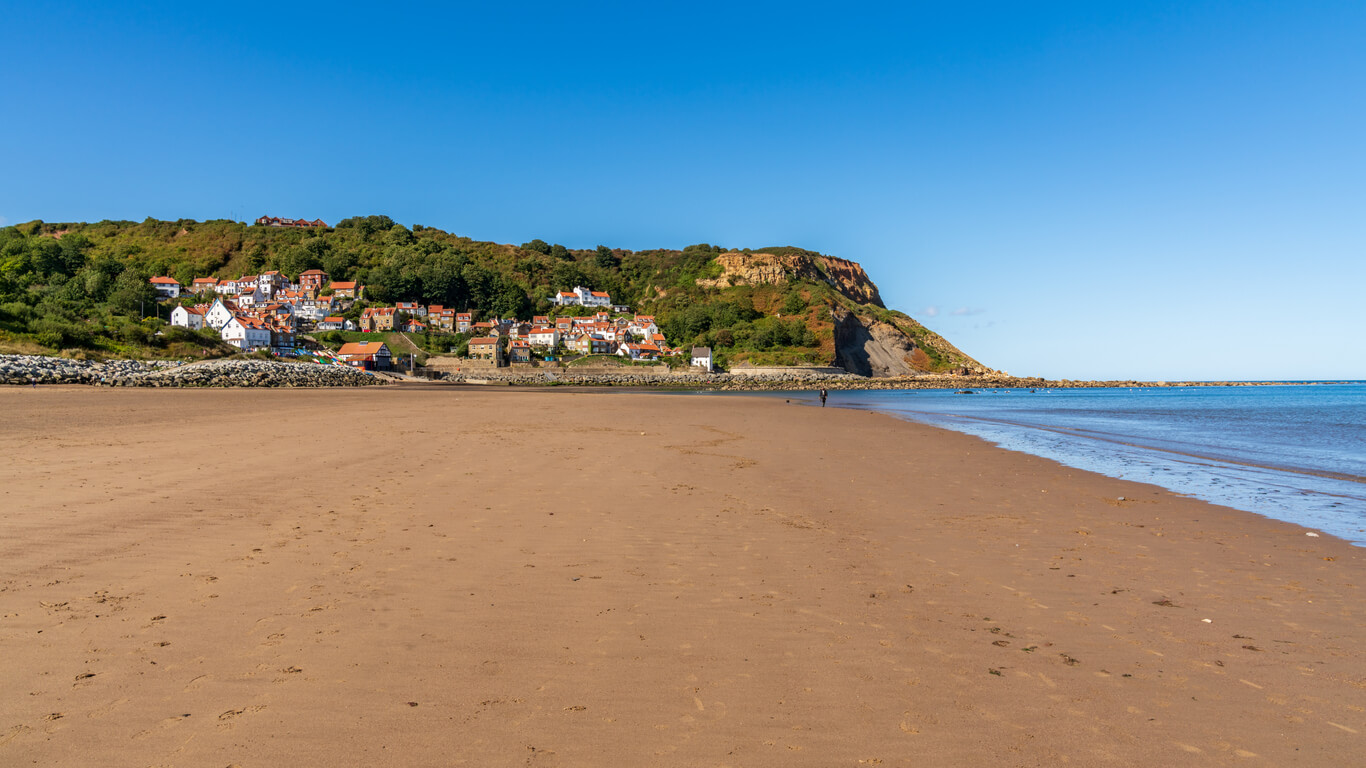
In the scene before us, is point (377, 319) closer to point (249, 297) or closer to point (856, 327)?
point (249, 297)


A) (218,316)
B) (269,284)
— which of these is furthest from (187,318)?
(269,284)

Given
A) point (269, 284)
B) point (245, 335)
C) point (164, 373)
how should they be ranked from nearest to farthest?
point (164, 373)
point (245, 335)
point (269, 284)

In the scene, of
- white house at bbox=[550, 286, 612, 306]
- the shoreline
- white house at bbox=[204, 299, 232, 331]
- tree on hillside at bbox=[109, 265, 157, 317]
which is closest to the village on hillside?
white house at bbox=[204, 299, 232, 331]

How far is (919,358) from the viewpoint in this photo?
431ft

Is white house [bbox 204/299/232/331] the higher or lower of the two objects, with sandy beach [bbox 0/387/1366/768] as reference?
higher

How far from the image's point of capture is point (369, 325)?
100m

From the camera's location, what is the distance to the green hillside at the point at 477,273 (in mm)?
100562

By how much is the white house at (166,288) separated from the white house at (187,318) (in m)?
23.6

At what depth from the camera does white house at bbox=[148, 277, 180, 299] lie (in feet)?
341

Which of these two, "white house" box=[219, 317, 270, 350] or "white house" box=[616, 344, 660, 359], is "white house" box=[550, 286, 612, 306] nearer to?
"white house" box=[616, 344, 660, 359]

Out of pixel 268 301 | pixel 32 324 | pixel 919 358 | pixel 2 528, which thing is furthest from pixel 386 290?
pixel 2 528

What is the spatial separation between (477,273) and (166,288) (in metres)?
50.6

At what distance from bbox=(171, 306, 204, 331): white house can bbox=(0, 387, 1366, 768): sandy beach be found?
3675 inches

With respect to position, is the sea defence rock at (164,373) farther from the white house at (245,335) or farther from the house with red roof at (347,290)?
the house with red roof at (347,290)
